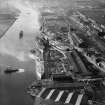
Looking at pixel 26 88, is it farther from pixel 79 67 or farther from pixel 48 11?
pixel 48 11

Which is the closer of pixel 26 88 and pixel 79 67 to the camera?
pixel 26 88

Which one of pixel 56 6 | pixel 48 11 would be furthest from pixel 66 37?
pixel 56 6

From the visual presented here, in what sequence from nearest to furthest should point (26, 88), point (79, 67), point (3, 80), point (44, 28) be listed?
point (26, 88) < point (3, 80) < point (79, 67) < point (44, 28)

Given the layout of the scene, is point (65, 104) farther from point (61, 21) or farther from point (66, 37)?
point (61, 21)

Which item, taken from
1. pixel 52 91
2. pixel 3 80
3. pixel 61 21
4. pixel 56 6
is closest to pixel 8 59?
pixel 3 80

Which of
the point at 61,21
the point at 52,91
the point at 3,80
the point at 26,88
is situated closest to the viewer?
the point at 52,91

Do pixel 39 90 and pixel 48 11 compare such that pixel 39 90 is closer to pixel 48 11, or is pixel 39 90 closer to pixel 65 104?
pixel 65 104

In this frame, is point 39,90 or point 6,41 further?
point 6,41

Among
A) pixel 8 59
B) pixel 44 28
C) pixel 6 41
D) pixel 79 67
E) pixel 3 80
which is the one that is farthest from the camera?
pixel 44 28

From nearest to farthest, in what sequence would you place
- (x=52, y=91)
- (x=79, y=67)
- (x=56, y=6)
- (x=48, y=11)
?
(x=52, y=91)
(x=79, y=67)
(x=48, y=11)
(x=56, y=6)
